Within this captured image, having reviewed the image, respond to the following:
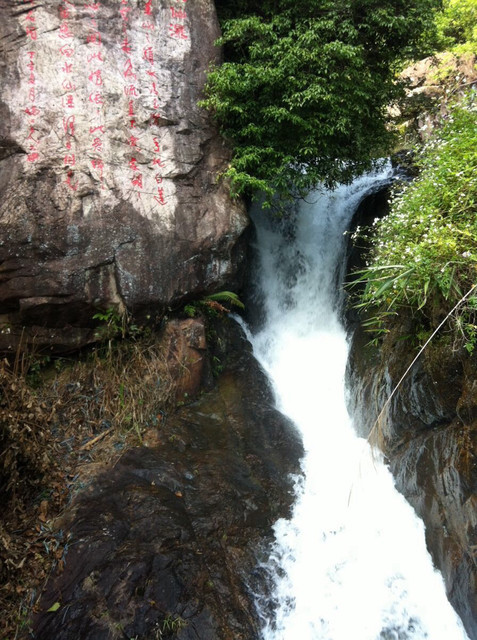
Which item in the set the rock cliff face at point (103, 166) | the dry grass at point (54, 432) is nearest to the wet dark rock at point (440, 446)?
the dry grass at point (54, 432)

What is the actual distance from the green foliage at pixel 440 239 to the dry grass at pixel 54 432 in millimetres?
3385

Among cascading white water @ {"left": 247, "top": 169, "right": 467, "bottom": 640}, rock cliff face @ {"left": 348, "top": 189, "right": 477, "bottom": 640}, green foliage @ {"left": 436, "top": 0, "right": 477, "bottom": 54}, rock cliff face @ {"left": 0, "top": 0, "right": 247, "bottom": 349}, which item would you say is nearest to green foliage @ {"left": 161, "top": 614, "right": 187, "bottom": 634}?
cascading white water @ {"left": 247, "top": 169, "right": 467, "bottom": 640}

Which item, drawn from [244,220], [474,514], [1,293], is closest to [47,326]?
[1,293]

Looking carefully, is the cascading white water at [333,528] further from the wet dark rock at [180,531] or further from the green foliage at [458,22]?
the green foliage at [458,22]

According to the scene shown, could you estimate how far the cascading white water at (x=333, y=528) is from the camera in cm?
399

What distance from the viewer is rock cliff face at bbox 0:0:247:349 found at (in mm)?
5520

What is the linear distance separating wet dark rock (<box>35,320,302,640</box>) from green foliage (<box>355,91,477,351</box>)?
266 centimetres

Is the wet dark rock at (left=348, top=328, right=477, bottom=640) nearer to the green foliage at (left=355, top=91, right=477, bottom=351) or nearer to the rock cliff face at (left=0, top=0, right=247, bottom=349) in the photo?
the green foliage at (left=355, top=91, right=477, bottom=351)

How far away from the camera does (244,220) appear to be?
6.73 meters

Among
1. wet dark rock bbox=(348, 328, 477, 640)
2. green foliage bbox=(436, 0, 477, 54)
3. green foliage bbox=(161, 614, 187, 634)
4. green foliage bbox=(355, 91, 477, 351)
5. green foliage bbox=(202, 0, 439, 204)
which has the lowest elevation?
green foliage bbox=(161, 614, 187, 634)

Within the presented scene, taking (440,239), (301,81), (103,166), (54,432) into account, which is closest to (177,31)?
(301,81)

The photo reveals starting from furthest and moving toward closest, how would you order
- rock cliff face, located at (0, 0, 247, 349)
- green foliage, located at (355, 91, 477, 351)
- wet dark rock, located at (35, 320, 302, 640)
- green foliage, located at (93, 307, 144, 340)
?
green foliage, located at (93, 307, 144, 340) → rock cliff face, located at (0, 0, 247, 349) → wet dark rock, located at (35, 320, 302, 640) → green foliage, located at (355, 91, 477, 351)

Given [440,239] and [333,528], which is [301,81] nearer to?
[440,239]

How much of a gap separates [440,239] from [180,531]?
12.8 ft
